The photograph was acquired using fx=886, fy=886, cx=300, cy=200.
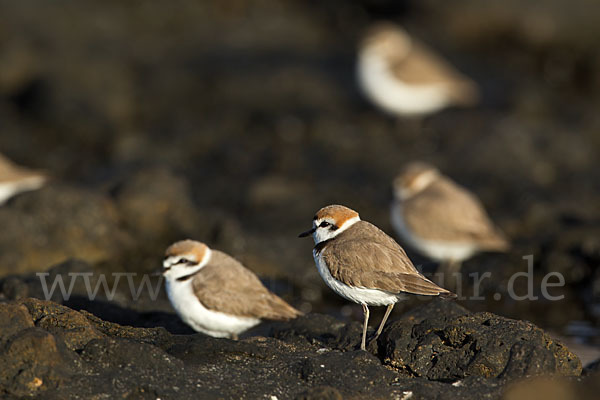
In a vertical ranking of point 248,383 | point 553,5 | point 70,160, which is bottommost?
point 70,160

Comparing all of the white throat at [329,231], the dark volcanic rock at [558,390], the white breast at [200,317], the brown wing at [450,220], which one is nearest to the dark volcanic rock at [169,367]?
the dark volcanic rock at [558,390]

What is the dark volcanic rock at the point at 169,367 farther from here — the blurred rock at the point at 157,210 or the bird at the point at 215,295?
the blurred rock at the point at 157,210

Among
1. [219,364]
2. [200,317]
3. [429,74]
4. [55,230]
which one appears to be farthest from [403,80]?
[219,364]

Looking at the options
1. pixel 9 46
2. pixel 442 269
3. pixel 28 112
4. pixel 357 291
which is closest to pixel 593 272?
pixel 442 269

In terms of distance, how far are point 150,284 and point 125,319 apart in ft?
7.61

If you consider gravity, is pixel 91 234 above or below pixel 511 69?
below

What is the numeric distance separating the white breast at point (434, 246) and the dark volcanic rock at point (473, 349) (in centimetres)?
473

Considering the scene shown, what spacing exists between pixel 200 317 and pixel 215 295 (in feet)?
0.81

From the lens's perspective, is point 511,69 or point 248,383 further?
point 511,69

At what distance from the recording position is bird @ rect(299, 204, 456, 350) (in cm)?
700

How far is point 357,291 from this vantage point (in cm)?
713

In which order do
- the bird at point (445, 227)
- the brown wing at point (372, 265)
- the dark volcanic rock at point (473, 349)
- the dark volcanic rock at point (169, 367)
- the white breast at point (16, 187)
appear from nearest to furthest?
1. the dark volcanic rock at point (169, 367)
2. the dark volcanic rock at point (473, 349)
3. the brown wing at point (372, 265)
4. the bird at point (445, 227)
5. the white breast at point (16, 187)

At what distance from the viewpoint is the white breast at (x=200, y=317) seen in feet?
26.8

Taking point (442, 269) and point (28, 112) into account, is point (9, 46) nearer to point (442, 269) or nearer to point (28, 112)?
point (28, 112)
